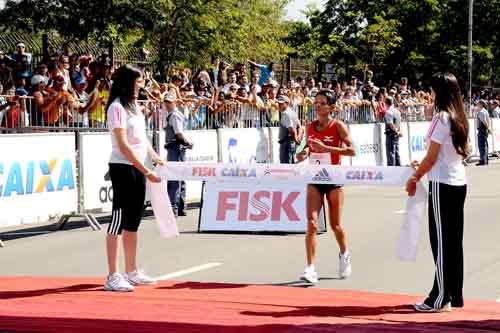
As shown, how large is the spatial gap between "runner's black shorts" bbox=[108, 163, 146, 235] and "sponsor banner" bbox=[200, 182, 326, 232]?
5313 millimetres

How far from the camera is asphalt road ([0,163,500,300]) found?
35.8ft

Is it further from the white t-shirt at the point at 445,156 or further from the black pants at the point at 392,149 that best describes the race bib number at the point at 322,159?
the black pants at the point at 392,149

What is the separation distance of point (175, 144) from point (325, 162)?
25.0ft

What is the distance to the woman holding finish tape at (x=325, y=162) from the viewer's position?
10.5 metres

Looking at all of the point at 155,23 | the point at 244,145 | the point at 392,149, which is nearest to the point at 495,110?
the point at 392,149

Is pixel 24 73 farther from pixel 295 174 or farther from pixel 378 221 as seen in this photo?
pixel 295 174

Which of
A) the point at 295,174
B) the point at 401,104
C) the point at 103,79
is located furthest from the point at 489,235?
the point at 401,104

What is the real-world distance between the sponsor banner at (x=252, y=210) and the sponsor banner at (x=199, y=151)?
5280 millimetres

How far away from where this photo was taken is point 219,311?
8.48 m

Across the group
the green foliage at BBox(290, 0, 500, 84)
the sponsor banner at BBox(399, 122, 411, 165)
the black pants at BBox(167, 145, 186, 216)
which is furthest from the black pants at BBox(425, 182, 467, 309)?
the green foliage at BBox(290, 0, 500, 84)

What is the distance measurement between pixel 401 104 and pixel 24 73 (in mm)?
16290

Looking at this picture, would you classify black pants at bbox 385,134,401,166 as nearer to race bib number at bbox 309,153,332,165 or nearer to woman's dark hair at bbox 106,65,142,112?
race bib number at bbox 309,153,332,165

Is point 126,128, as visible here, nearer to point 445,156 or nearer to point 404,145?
point 445,156

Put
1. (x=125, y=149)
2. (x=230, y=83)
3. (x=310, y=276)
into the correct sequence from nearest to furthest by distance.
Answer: (x=125, y=149) < (x=310, y=276) < (x=230, y=83)
